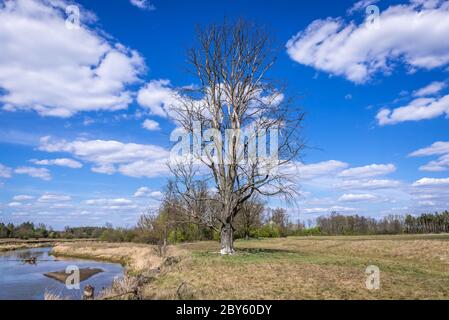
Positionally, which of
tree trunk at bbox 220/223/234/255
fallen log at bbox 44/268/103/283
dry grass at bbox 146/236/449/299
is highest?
tree trunk at bbox 220/223/234/255

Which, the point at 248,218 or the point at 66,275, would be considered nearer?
the point at 66,275

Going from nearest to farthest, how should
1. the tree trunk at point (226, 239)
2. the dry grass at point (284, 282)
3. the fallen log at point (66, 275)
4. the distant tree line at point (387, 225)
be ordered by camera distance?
the dry grass at point (284, 282) < the tree trunk at point (226, 239) < the fallen log at point (66, 275) < the distant tree line at point (387, 225)

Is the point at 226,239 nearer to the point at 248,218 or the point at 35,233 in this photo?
the point at 248,218

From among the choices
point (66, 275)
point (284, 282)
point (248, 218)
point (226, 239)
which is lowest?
point (66, 275)

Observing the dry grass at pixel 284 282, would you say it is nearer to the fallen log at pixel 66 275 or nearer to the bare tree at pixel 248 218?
the fallen log at pixel 66 275

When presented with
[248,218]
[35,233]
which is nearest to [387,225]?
[248,218]

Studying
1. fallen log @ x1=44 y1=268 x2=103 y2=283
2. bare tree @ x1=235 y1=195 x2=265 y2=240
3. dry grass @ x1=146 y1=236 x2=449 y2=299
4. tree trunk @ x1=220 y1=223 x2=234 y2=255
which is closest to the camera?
dry grass @ x1=146 y1=236 x2=449 y2=299

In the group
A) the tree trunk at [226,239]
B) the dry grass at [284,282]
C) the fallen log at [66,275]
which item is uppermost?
the tree trunk at [226,239]

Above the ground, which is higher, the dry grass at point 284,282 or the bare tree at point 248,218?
the bare tree at point 248,218

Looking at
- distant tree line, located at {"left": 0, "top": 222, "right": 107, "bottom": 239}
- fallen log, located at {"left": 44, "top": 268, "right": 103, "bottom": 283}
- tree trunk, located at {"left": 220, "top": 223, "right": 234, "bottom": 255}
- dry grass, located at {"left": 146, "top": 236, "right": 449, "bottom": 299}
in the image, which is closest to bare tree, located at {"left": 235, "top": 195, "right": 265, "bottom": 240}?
fallen log, located at {"left": 44, "top": 268, "right": 103, "bottom": 283}

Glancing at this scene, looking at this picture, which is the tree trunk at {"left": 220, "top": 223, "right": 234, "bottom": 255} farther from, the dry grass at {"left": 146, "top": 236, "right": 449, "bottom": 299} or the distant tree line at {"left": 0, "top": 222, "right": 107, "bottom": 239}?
the distant tree line at {"left": 0, "top": 222, "right": 107, "bottom": 239}

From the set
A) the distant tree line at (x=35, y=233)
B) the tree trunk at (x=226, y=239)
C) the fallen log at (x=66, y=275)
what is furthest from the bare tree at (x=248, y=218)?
the distant tree line at (x=35, y=233)

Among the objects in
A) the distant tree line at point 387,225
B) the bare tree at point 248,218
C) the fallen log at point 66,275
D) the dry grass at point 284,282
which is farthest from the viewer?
the distant tree line at point 387,225
